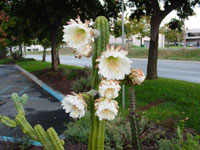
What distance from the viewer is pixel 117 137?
3031 mm

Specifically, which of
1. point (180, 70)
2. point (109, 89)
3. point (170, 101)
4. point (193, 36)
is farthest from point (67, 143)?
point (193, 36)

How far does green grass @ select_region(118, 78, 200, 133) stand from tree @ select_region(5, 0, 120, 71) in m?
5.04

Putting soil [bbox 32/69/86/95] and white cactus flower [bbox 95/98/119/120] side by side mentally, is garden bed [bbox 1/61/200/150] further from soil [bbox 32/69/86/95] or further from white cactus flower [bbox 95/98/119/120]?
white cactus flower [bbox 95/98/119/120]

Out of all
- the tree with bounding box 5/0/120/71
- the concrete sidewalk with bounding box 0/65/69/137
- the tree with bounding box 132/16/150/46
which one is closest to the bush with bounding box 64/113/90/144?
the concrete sidewalk with bounding box 0/65/69/137

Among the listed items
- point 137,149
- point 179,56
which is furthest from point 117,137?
point 179,56

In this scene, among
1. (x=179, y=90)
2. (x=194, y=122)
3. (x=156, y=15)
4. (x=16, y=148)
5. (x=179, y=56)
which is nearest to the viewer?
(x=16, y=148)

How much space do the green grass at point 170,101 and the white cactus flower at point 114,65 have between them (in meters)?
3.05

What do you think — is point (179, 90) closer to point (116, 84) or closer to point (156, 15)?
point (156, 15)

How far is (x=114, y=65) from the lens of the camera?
3.84ft

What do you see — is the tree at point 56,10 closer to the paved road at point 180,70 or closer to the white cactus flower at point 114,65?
the paved road at point 180,70

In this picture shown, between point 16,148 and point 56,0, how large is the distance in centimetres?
796

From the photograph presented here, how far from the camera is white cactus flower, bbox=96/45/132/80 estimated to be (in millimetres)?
1126

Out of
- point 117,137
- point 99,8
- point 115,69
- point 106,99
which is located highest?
point 99,8

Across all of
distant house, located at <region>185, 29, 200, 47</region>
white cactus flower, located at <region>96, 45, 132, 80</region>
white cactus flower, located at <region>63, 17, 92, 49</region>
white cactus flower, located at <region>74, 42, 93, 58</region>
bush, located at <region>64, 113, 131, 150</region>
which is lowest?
bush, located at <region>64, 113, 131, 150</region>
